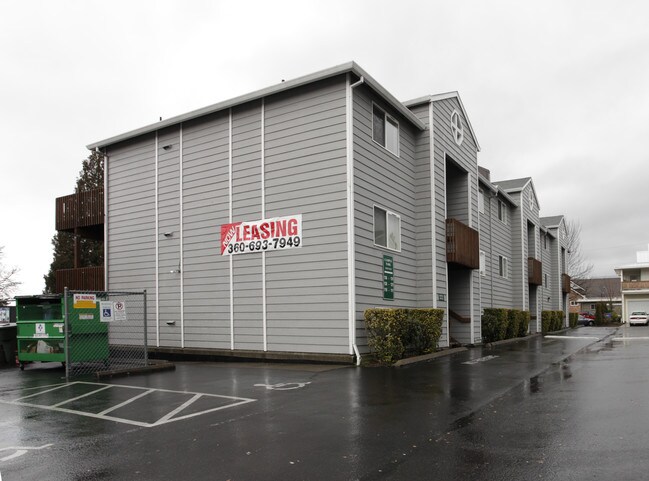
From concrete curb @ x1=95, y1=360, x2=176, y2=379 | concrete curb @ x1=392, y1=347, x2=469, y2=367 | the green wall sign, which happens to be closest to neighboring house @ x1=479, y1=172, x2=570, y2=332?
concrete curb @ x1=392, y1=347, x2=469, y2=367

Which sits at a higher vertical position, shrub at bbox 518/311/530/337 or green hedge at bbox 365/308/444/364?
green hedge at bbox 365/308/444/364

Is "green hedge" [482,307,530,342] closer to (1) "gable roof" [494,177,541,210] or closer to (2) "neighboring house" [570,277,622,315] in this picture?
(1) "gable roof" [494,177,541,210]

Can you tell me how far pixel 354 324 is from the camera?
13.3m

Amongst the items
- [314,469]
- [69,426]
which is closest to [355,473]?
[314,469]

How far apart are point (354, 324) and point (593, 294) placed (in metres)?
105

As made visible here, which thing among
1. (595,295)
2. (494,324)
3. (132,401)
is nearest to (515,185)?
(494,324)

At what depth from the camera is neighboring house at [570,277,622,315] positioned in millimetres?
80625

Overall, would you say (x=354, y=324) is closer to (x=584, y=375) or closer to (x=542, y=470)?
(x=584, y=375)

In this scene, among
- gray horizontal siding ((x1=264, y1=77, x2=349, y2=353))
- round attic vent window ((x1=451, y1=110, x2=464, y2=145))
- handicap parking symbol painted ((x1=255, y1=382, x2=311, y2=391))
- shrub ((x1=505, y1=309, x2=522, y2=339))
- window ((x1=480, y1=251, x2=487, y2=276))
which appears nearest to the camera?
handicap parking symbol painted ((x1=255, y1=382, x2=311, y2=391))

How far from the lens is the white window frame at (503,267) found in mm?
27508

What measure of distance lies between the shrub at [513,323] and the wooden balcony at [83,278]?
16.8 m

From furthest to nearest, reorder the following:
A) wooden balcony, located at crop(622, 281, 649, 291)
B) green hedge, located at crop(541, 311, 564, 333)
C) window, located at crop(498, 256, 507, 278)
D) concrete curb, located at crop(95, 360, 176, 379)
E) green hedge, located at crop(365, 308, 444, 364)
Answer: wooden balcony, located at crop(622, 281, 649, 291) → green hedge, located at crop(541, 311, 564, 333) → window, located at crop(498, 256, 507, 278) → green hedge, located at crop(365, 308, 444, 364) → concrete curb, located at crop(95, 360, 176, 379)

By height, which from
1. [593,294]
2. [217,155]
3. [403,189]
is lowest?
[593,294]

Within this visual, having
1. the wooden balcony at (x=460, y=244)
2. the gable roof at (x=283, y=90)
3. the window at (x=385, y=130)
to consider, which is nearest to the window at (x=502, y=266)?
the wooden balcony at (x=460, y=244)
